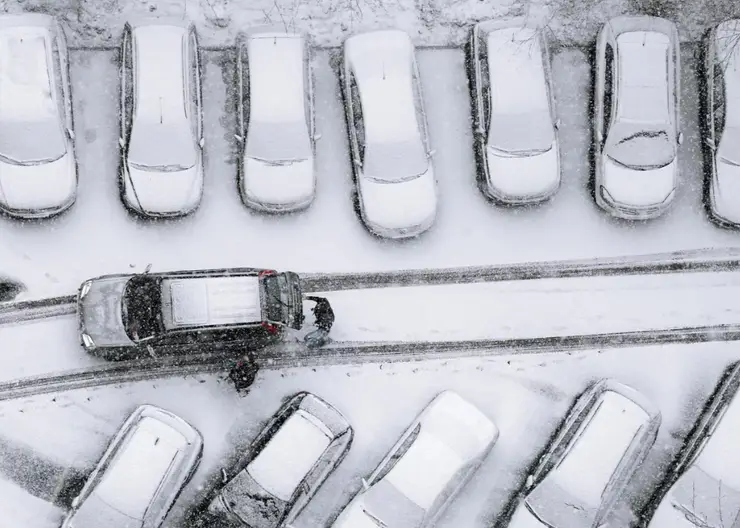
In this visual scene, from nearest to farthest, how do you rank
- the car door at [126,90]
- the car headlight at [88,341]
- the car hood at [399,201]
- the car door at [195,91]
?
the car headlight at [88,341]
the car door at [126,90]
the car door at [195,91]
the car hood at [399,201]

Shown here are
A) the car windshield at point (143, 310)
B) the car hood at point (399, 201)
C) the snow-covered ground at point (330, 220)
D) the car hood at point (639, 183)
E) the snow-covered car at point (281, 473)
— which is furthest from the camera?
the car hood at point (639, 183)

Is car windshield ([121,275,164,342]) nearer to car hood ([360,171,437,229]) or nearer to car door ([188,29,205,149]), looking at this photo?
car door ([188,29,205,149])

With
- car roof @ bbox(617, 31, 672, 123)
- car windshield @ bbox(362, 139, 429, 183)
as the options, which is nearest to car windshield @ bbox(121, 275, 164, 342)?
car windshield @ bbox(362, 139, 429, 183)

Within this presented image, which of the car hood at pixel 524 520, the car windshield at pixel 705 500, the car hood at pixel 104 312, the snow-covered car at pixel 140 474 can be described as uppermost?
the car hood at pixel 104 312

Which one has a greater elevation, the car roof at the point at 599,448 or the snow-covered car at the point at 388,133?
the snow-covered car at the point at 388,133

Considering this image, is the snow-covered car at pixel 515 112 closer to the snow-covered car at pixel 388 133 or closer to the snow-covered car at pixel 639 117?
the snow-covered car at pixel 639 117

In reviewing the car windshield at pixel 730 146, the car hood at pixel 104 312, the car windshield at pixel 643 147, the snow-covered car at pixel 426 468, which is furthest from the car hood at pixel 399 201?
the car windshield at pixel 730 146
